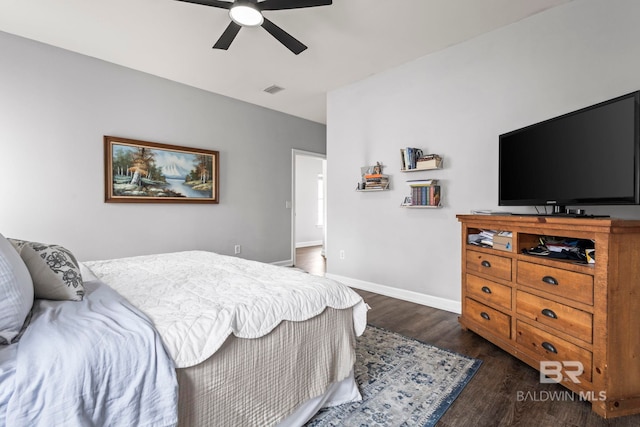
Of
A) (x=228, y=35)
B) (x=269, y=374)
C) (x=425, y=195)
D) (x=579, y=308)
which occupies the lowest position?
(x=269, y=374)

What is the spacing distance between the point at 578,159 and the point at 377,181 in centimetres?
196

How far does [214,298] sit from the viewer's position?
1.39 meters

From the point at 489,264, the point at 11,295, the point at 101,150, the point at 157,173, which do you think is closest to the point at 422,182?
the point at 489,264

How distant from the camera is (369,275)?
384 centimetres

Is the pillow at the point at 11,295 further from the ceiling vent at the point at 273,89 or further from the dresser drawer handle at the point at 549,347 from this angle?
the ceiling vent at the point at 273,89

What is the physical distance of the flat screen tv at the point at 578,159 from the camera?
1.59 metres

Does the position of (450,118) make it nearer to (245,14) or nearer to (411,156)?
(411,156)

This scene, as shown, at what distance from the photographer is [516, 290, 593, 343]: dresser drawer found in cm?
160

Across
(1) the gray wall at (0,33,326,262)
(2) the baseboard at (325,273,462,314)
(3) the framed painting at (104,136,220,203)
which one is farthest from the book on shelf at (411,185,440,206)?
(3) the framed painting at (104,136,220,203)

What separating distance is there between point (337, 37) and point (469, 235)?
220cm

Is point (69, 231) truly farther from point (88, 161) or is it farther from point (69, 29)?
point (69, 29)

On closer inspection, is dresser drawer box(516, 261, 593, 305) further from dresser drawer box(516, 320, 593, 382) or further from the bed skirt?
the bed skirt

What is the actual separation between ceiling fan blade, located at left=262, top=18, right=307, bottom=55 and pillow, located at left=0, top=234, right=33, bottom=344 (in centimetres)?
210

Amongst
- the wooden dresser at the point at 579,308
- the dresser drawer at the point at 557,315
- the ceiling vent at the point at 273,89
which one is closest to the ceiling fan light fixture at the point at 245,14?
the ceiling vent at the point at 273,89
